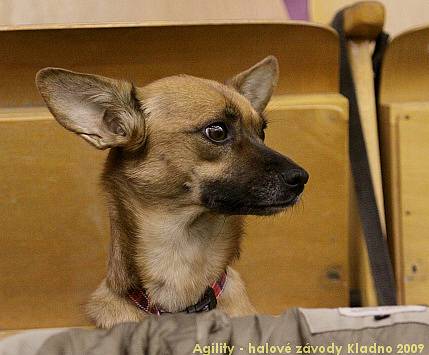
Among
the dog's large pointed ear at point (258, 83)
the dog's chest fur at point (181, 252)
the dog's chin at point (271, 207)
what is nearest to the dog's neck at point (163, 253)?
the dog's chest fur at point (181, 252)

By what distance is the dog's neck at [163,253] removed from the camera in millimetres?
1086

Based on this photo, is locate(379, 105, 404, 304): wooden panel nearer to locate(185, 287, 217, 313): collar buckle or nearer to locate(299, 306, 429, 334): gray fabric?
locate(299, 306, 429, 334): gray fabric

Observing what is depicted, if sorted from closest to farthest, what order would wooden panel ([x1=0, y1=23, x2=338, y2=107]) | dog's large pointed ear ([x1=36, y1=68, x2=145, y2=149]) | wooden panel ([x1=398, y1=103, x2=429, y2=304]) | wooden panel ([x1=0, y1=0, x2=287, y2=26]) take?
dog's large pointed ear ([x1=36, y1=68, x2=145, y2=149]), wooden panel ([x1=0, y1=23, x2=338, y2=107]), wooden panel ([x1=398, y1=103, x2=429, y2=304]), wooden panel ([x1=0, y1=0, x2=287, y2=26])

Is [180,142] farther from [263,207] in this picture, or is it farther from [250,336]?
[250,336]

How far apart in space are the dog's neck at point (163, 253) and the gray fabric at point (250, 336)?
7 centimetres

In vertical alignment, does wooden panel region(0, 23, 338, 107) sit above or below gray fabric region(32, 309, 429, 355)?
above

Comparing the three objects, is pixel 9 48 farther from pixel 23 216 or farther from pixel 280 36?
pixel 280 36

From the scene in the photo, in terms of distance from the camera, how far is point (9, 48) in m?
1.21

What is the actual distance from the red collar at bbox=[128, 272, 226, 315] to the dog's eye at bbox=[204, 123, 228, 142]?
0.90ft

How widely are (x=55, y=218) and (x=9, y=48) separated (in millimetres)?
369

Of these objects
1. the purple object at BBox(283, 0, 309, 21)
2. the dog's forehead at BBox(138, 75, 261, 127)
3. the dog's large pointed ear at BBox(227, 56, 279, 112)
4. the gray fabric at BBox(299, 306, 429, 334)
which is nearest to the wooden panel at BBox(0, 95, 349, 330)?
the dog's large pointed ear at BBox(227, 56, 279, 112)

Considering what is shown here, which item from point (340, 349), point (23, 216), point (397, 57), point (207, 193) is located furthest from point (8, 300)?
point (397, 57)

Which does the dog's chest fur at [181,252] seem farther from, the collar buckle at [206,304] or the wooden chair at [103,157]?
the wooden chair at [103,157]

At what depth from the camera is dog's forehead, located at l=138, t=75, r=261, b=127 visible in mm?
1047
